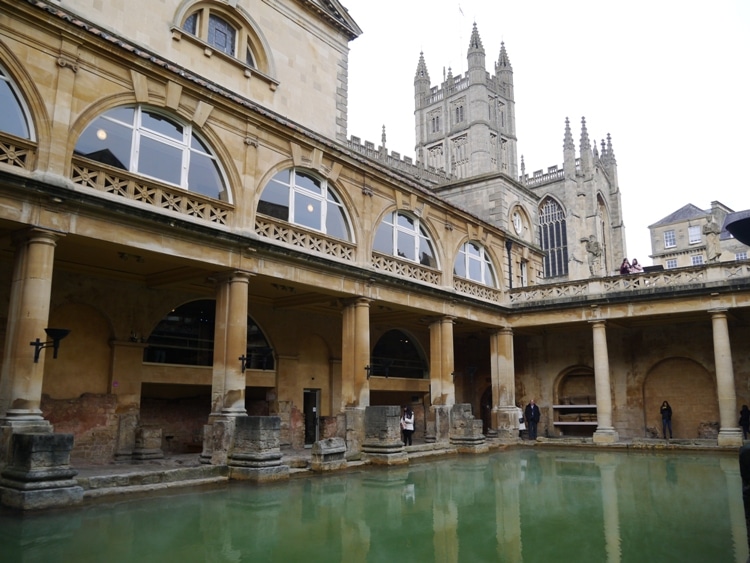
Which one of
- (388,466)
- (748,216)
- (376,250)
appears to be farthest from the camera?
(376,250)

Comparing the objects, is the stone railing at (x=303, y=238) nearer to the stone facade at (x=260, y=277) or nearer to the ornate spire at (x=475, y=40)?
the stone facade at (x=260, y=277)

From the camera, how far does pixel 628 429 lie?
87.7 ft

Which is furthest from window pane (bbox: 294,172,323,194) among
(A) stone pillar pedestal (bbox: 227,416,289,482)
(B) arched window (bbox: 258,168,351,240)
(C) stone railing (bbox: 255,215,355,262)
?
(A) stone pillar pedestal (bbox: 227,416,289,482)

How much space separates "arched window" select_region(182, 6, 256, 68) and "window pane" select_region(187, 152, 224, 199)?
5.06 metres

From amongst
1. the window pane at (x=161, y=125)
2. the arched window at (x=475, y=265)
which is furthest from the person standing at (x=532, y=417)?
the window pane at (x=161, y=125)

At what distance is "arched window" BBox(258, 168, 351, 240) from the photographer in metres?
16.5

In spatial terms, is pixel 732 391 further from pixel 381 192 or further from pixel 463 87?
pixel 463 87

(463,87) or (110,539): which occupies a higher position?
(463,87)

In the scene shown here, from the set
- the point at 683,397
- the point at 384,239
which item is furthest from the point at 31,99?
the point at 683,397

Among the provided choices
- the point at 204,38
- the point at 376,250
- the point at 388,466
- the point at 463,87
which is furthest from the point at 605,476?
the point at 463,87

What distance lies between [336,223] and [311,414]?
7.14 m

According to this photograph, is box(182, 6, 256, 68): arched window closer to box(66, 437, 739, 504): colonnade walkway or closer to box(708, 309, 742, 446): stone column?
box(66, 437, 739, 504): colonnade walkway

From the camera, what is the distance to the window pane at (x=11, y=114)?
37.9 feet

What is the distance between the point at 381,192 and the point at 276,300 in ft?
15.7
